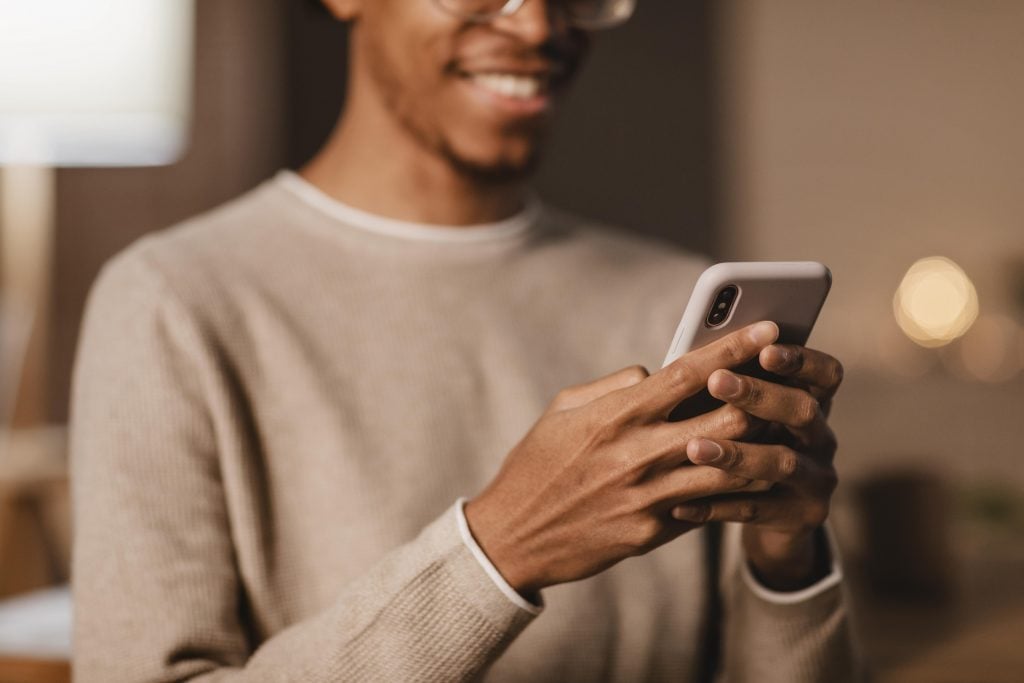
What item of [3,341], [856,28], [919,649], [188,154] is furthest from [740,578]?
[856,28]

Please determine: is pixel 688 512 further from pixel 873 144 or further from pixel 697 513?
pixel 873 144

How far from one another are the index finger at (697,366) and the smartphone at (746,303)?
0.07ft

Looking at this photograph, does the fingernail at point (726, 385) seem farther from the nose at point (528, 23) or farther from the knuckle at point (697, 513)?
the nose at point (528, 23)

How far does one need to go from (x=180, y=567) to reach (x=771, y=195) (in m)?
3.55

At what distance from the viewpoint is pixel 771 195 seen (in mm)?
4055

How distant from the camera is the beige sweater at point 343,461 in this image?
71cm

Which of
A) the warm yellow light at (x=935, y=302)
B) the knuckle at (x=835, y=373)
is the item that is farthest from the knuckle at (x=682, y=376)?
the warm yellow light at (x=935, y=302)

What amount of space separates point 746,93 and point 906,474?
3.12m

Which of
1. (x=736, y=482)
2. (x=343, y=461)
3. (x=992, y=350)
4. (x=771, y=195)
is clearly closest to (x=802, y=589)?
(x=736, y=482)

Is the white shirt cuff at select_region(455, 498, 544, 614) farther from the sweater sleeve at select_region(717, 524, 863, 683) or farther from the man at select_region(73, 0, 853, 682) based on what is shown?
the sweater sleeve at select_region(717, 524, 863, 683)

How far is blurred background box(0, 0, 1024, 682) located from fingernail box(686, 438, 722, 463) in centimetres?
48

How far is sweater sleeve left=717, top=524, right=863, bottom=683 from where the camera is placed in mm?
806

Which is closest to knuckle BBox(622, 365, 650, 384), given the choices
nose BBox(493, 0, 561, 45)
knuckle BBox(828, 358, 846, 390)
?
knuckle BBox(828, 358, 846, 390)

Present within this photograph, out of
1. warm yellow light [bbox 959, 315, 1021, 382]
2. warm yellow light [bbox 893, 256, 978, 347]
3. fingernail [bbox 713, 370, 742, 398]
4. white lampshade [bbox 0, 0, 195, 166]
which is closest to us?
fingernail [bbox 713, 370, 742, 398]
